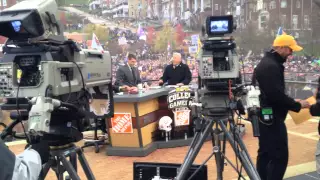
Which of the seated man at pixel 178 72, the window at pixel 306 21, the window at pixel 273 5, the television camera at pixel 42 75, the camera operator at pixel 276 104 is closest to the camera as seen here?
the television camera at pixel 42 75

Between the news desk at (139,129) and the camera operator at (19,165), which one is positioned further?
the news desk at (139,129)

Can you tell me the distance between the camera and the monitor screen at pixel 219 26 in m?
3.23

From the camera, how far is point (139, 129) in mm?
5680

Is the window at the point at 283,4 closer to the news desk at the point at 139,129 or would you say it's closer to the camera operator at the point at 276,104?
the news desk at the point at 139,129

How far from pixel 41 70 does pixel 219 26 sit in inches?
73.3

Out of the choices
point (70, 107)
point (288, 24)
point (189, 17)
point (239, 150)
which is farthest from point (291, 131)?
point (189, 17)

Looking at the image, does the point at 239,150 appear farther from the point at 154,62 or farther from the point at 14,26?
the point at 154,62

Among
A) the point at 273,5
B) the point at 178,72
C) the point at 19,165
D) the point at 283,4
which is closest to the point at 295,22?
the point at 283,4

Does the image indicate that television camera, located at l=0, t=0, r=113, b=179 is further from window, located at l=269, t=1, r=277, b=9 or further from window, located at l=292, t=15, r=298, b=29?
window, located at l=269, t=1, r=277, b=9

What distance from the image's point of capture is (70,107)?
217 cm

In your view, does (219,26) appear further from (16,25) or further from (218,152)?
(16,25)

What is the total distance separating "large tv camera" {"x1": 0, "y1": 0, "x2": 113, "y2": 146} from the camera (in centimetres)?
198

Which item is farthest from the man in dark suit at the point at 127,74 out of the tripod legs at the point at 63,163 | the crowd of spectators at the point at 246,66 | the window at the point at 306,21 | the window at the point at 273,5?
the window at the point at 273,5

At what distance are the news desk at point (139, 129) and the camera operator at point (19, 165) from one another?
3.79 m
